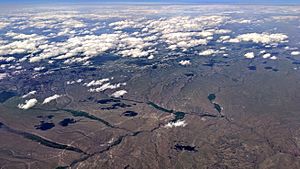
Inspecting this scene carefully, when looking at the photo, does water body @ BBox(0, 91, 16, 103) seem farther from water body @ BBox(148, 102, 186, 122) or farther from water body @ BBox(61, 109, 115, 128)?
water body @ BBox(148, 102, 186, 122)

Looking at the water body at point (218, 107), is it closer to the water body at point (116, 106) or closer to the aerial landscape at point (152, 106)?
the aerial landscape at point (152, 106)

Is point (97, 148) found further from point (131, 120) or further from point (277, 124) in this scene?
point (277, 124)

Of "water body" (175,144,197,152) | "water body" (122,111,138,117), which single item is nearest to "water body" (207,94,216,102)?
"water body" (122,111,138,117)

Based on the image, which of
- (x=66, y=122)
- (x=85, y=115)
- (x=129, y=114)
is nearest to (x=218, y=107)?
(x=129, y=114)

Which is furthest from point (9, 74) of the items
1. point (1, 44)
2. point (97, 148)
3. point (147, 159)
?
point (147, 159)

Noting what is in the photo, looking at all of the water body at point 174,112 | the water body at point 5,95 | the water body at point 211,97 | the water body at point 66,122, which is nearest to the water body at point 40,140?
the water body at point 66,122

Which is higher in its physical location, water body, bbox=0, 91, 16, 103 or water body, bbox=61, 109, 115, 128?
water body, bbox=61, 109, 115, 128

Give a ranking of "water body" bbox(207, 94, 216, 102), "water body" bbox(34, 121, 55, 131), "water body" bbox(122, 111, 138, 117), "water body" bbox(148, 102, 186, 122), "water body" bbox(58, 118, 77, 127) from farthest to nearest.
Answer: "water body" bbox(207, 94, 216, 102)
"water body" bbox(122, 111, 138, 117)
"water body" bbox(148, 102, 186, 122)
"water body" bbox(58, 118, 77, 127)
"water body" bbox(34, 121, 55, 131)

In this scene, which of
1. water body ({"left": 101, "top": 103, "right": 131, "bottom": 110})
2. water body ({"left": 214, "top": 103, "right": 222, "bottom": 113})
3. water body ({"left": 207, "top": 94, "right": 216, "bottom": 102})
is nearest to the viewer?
water body ({"left": 214, "top": 103, "right": 222, "bottom": 113})
